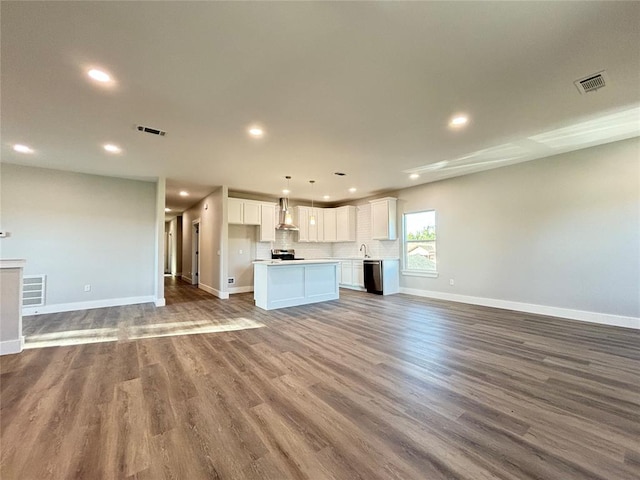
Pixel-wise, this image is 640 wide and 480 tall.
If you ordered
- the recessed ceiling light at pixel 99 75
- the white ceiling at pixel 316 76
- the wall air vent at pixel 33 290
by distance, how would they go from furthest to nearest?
the wall air vent at pixel 33 290
the recessed ceiling light at pixel 99 75
the white ceiling at pixel 316 76

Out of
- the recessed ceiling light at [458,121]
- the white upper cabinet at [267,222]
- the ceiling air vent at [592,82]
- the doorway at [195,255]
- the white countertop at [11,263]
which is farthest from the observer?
the doorway at [195,255]

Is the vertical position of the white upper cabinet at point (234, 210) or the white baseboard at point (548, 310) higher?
the white upper cabinet at point (234, 210)

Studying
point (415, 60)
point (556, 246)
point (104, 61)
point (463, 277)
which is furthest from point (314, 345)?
point (556, 246)

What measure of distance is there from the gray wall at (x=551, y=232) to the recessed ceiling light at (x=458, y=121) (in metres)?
2.64

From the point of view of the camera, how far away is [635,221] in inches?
151

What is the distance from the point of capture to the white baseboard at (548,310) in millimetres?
3938

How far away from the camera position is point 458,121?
127 inches

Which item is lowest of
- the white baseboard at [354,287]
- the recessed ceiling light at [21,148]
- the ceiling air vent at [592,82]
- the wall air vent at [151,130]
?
the white baseboard at [354,287]

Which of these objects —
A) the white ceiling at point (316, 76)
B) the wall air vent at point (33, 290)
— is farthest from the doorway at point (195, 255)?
the white ceiling at point (316, 76)

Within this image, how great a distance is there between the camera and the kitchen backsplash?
299 inches

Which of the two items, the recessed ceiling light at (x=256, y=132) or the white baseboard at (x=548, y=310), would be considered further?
the white baseboard at (x=548, y=310)

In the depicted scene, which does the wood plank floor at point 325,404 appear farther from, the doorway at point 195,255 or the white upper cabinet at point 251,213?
the doorway at point 195,255

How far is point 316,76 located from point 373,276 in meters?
5.40

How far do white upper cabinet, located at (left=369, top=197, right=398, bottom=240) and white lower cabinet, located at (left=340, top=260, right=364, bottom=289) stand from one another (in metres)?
1.00
